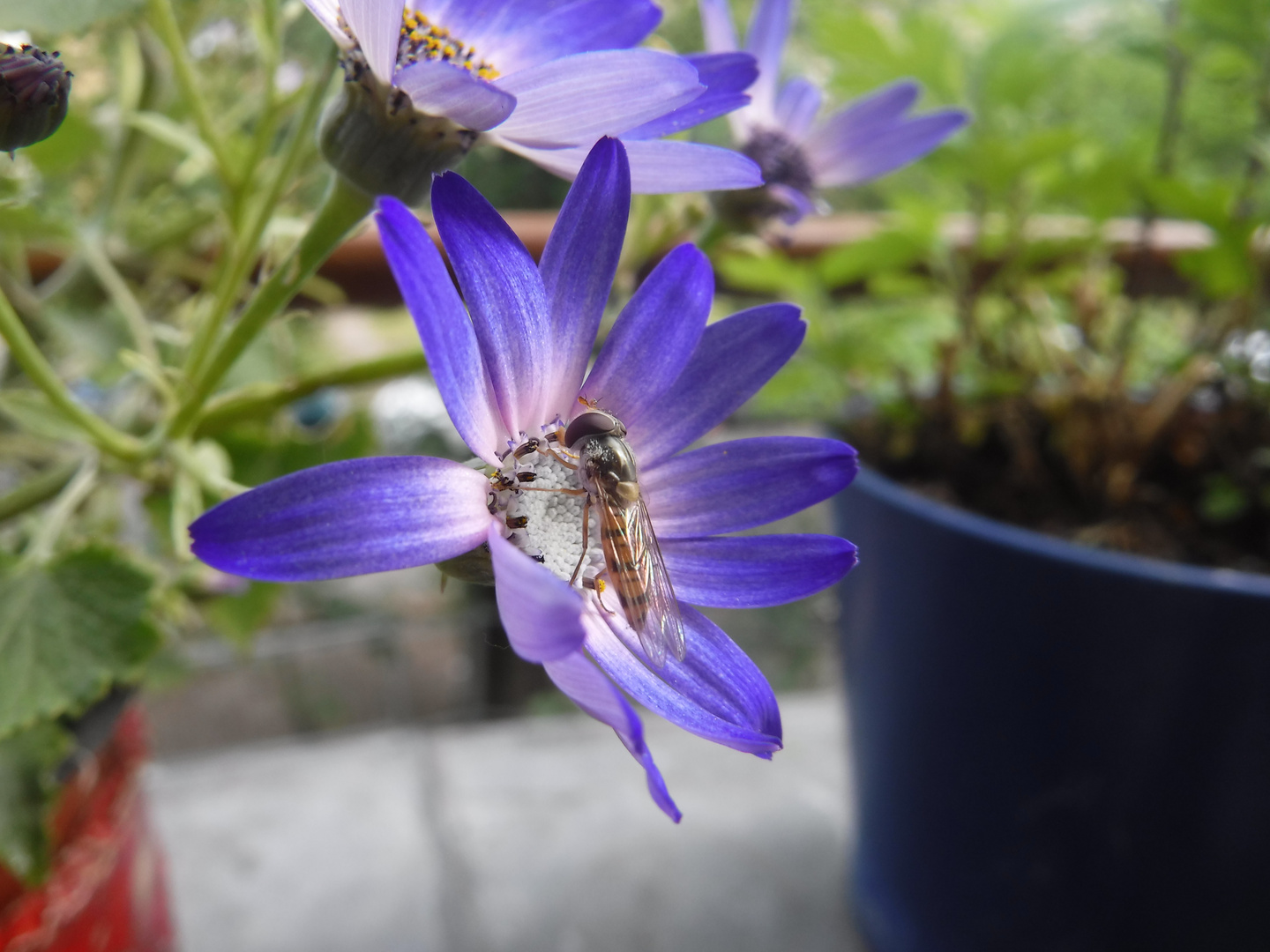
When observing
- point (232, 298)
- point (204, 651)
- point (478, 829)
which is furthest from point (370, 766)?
point (232, 298)

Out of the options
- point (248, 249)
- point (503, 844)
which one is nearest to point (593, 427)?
point (248, 249)

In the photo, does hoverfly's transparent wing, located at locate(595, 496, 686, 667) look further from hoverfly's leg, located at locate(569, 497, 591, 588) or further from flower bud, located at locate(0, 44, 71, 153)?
flower bud, located at locate(0, 44, 71, 153)

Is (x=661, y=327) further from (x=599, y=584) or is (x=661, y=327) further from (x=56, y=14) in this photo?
(x=56, y=14)

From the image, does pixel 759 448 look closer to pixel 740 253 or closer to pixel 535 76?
pixel 535 76

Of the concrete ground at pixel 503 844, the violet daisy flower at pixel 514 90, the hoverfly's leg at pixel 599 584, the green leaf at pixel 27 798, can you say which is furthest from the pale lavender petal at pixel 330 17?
the concrete ground at pixel 503 844

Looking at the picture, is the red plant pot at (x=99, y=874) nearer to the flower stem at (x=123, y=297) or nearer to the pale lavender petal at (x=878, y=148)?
the flower stem at (x=123, y=297)
